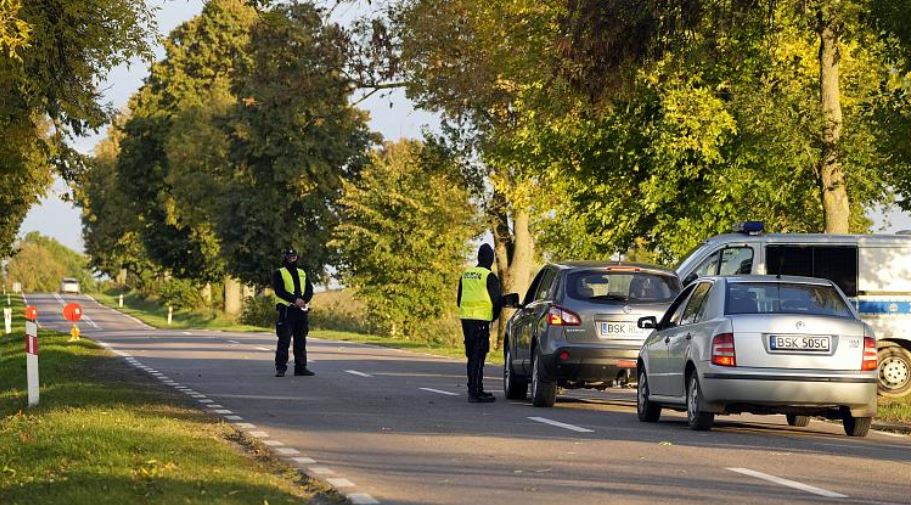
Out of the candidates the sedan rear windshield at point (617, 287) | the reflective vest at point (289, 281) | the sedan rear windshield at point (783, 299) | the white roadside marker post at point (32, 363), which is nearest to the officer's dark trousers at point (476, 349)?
the sedan rear windshield at point (617, 287)

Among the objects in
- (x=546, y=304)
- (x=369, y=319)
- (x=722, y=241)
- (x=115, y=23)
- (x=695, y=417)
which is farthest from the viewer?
(x=369, y=319)

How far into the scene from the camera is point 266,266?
77188mm

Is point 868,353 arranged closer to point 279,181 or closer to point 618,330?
point 618,330

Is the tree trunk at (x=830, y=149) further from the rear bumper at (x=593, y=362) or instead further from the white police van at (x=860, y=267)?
the rear bumper at (x=593, y=362)

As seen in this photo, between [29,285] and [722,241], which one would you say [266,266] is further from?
[29,285]

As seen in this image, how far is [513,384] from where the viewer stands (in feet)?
74.1

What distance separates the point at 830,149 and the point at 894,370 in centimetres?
780

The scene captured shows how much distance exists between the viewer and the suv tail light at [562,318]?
20.6 m

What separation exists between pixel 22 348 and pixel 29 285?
148497mm

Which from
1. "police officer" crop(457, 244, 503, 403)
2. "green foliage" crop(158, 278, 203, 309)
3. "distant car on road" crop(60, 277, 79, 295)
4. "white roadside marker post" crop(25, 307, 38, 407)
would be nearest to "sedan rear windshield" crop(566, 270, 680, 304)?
"police officer" crop(457, 244, 503, 403)

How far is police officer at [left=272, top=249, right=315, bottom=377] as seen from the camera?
28281mm

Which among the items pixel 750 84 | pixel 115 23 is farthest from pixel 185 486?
pixel 750 84

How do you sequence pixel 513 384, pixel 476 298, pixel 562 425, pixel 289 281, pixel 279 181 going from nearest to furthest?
pixel 562 425 → pixel 476 298 → pixel 513 384 → pixel 289 281 → pixel 279 181

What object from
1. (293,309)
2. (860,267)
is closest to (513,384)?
(860,267)
